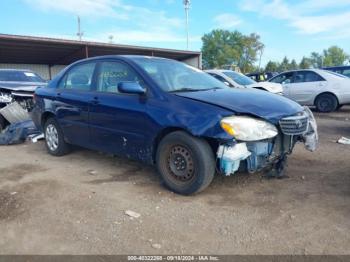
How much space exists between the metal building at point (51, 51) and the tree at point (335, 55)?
94384 mm

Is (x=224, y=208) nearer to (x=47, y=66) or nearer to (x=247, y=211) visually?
(x=247, y=211)

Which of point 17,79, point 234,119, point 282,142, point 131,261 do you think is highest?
point 17,79

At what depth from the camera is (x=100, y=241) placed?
3186 mm

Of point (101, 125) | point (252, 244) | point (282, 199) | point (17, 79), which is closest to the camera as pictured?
point (252, 244)

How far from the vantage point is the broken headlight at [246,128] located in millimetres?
3740

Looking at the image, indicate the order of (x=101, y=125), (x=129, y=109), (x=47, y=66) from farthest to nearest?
(x=47, y=66)
(x=101, y=125)
(x=129, y=109)

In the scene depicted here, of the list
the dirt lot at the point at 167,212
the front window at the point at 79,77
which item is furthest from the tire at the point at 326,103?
the front window at the point at 79,77

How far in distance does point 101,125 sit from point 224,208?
7.14ft

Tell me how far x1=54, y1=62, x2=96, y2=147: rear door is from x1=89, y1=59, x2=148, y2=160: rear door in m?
0.18

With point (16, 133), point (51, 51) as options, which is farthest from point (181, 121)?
point (51, 51)

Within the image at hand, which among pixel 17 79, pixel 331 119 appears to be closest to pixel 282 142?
pixel 331 119

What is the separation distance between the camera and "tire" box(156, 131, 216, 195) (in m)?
3.90

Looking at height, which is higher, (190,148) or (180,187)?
(190,148)

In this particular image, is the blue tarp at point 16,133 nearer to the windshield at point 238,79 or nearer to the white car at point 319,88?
the windshield at point 238,79
